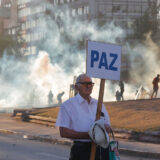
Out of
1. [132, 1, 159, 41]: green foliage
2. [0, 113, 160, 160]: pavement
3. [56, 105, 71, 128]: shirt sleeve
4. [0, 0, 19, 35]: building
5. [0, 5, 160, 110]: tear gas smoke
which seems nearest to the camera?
[56, 105, 71, 128]: shirt sleeve

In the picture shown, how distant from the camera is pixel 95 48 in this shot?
726cm

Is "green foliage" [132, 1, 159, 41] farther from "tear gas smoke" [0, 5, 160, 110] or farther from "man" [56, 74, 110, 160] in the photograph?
"man" [56, 74, 110, 160]

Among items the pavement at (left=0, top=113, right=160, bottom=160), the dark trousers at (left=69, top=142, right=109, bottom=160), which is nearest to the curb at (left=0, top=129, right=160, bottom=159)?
the pavement at (left=0, top=113, right=160, bottom=160)

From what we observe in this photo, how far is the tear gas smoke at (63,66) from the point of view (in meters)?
71.1

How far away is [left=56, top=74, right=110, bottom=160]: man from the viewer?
270 inches

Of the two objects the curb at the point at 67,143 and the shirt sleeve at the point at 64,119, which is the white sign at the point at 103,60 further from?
the curb at the point at 67,143

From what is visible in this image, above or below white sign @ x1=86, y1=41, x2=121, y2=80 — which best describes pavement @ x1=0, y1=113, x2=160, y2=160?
below

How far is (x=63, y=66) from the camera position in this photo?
287ft

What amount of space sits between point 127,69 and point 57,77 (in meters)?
13.4

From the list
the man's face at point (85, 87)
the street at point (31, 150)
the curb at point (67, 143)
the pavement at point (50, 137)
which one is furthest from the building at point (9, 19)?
the man's face at point (85, 87)

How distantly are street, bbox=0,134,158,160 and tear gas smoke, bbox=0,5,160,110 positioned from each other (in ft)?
139

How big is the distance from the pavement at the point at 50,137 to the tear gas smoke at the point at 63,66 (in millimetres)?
35557

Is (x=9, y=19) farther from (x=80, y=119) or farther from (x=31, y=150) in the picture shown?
(x=80, y=119)

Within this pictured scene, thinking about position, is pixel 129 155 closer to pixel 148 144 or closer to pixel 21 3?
pixel 148 144
